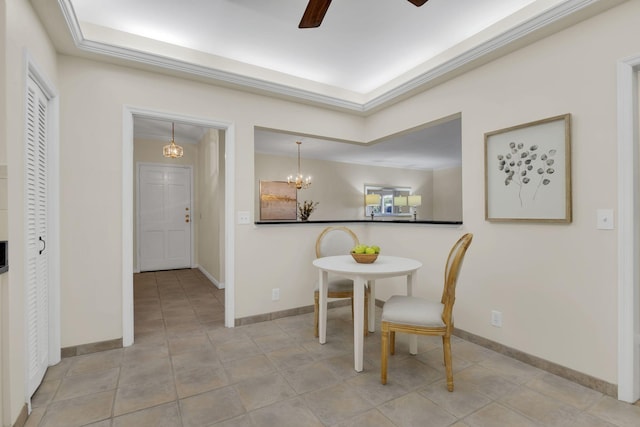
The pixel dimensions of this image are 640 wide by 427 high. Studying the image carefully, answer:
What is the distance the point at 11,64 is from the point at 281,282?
8.25ft

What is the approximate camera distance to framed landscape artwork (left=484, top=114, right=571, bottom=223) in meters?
2.02

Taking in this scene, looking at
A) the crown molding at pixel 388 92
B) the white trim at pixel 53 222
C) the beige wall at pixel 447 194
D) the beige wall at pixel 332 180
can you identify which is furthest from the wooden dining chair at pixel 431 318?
the beige wall at pixel 447 194

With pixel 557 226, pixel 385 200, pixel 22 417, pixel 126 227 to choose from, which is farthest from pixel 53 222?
pixel 385 200

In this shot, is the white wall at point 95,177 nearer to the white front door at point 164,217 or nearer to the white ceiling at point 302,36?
the white ceiling at point 302,36

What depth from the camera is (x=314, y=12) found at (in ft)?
5.82

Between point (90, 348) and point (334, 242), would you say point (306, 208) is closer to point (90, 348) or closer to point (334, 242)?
point (334, 242)

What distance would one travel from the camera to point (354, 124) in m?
3.77

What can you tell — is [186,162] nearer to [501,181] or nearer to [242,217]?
[242,217]

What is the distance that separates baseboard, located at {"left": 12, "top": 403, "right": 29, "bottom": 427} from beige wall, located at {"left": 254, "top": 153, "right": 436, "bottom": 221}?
5.22 m

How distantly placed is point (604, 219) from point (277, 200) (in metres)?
5.67

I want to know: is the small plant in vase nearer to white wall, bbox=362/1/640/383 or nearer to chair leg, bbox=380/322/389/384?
white wall, bbox=362/1/640/383

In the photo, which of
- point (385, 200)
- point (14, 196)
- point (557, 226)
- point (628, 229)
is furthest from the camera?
point (385, 200)

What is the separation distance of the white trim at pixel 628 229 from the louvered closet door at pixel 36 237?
328 centimetres

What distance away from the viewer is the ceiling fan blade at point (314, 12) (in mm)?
1691
